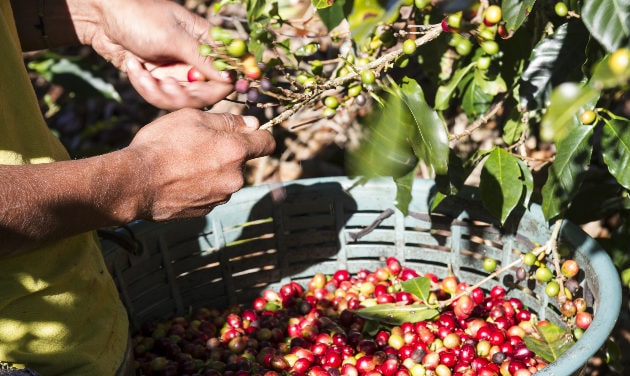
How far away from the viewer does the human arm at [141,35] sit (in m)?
1.99

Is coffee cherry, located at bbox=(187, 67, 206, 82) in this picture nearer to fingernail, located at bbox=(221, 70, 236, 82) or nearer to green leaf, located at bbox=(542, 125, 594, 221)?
fingernail, located at bbox=(221, 70, 236, 82)

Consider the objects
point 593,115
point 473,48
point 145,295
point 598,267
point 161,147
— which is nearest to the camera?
point 161,147

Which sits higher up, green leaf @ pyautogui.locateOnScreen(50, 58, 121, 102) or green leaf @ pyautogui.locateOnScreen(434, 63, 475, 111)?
green leaf @ pyautogui.locateOnScreen(434, 63, 475, 111)

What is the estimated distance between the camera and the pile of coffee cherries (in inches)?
86.6

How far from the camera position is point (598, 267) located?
1.86 metres

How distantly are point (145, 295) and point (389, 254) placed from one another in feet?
2.93

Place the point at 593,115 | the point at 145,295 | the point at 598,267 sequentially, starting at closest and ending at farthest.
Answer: the point at 593,115, the point at 598,267, the point at 145,295

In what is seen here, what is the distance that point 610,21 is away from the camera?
116 cm

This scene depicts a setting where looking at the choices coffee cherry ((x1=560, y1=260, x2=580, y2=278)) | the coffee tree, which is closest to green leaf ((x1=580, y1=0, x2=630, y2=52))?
the coffee tree

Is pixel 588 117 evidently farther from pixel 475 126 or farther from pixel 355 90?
pixel 355 90

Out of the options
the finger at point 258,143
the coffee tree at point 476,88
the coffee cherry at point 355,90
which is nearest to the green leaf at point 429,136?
the coffee tree at point 476,88

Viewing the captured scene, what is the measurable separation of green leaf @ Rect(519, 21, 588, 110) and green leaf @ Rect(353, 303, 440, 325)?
0.73 meters

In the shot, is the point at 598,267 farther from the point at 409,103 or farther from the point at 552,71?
the point at 409,103

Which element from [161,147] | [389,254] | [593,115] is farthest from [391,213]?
[161,147]
